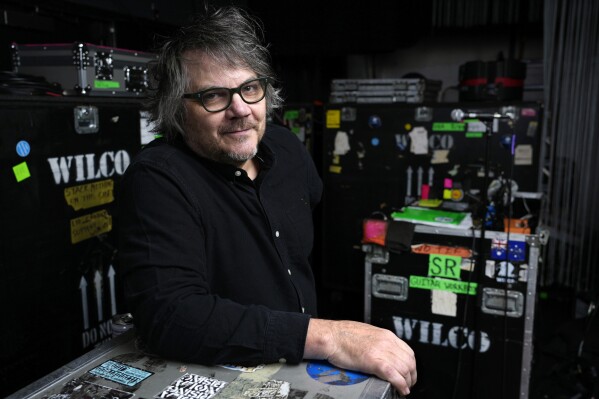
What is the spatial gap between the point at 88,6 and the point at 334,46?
1803 mm

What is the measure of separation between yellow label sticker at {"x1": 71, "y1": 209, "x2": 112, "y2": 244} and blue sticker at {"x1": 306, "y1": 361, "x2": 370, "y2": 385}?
1.38m

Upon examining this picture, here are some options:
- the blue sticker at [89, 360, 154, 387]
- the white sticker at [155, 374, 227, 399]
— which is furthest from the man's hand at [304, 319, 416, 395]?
the blue sticker at [89, 360, 154, 387]

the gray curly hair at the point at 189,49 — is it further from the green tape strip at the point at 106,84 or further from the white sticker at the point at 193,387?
the green tape strip at the point at 106,84

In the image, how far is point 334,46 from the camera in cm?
381

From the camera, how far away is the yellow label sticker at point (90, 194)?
1.97 m

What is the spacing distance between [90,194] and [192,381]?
1.38 metres

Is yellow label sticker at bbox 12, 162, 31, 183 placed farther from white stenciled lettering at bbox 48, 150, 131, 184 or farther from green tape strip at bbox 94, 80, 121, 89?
green tape strip at bbox 94, 80, 121, 89

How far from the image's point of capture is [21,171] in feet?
5.76

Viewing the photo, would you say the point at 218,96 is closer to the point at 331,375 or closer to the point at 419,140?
the point at 331,375

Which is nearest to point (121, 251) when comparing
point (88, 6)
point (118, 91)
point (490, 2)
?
point (118, 91)

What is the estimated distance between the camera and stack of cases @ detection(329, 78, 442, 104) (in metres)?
3.38

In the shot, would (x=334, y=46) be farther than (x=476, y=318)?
Yes

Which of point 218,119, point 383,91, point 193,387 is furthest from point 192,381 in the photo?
point 383,91

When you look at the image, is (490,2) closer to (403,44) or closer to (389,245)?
(403,44)
